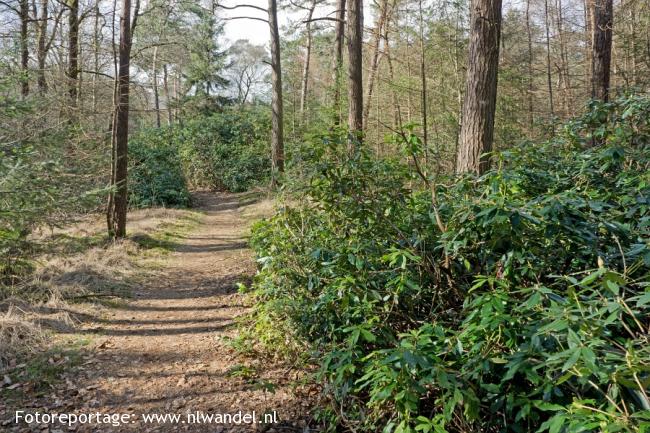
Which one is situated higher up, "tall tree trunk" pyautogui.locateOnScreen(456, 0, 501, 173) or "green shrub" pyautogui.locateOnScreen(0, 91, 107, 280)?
"tall tree trunk" pyautogui.locateOnScreen(456, 0, 501, 173)

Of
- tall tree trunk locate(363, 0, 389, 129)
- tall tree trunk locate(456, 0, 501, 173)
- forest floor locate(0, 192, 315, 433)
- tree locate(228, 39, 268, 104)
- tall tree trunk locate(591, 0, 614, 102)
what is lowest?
forest floor locate(0, 192, 315, 433)

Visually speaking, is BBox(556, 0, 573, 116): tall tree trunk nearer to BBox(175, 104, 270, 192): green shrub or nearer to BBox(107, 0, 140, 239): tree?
BBox(175, 104, 270, 192): green shrub

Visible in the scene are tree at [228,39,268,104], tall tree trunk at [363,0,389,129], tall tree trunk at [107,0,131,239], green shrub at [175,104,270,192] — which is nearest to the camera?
tall tree trunk at [107,0,131,239]

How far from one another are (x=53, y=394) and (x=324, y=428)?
2.40 meters

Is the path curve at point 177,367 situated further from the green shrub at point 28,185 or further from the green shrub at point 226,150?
the green shrub at point 226,150

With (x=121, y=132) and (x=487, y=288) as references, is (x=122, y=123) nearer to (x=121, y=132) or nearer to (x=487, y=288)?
(x=121, y=132)

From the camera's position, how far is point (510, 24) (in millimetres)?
17281

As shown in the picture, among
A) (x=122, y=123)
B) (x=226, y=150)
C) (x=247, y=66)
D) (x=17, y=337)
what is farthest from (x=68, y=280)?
(x=247, y=66)

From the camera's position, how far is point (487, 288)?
2715 mm

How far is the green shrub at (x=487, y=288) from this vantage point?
5.55ft

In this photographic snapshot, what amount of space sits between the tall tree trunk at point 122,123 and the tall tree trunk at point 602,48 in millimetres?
8665

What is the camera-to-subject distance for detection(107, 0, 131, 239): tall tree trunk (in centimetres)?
845

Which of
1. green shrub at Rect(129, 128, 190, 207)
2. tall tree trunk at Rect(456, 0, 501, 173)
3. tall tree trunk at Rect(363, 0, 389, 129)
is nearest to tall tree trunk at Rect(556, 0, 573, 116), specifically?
tall tree trunk at Rect(363, 0, 389, 129)

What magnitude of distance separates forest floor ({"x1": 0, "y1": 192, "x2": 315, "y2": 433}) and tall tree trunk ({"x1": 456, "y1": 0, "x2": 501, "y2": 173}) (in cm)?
309
